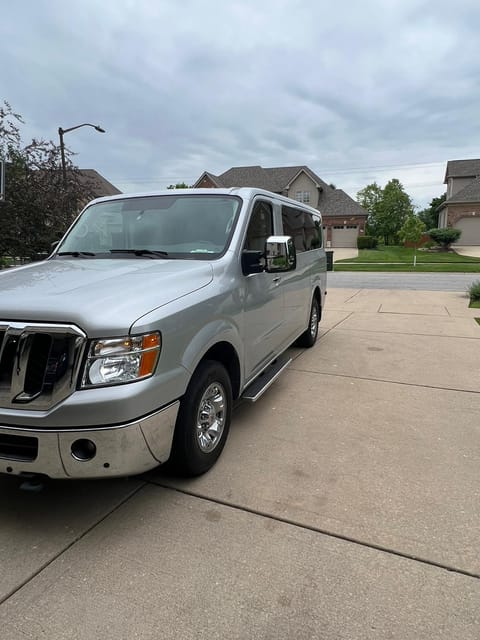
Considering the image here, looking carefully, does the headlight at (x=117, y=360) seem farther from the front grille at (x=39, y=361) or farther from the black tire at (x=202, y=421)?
the black tire at (x=202, y=421)

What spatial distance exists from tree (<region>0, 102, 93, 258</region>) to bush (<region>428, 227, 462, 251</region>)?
1374 inches

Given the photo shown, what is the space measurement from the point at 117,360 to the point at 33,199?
1094 centimetres

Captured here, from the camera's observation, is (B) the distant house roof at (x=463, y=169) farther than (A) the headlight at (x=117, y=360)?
Yes

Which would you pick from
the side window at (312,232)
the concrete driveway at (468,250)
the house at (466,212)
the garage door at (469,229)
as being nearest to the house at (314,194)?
the house at (466,212)

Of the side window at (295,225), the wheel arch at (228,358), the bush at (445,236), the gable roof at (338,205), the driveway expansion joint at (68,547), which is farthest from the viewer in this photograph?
the gable roof at (338,205)

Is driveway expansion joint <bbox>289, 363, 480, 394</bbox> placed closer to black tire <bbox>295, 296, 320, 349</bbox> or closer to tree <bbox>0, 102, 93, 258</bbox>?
black tire <bbox>295, 296, 320, 349</bbox>

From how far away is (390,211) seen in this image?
64.2 m

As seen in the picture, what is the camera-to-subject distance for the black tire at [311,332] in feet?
22.1

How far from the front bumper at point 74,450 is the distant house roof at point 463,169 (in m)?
54.4

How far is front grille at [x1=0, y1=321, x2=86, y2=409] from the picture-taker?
2.29 metres

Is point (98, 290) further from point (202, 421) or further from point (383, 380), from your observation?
point (383, 380)

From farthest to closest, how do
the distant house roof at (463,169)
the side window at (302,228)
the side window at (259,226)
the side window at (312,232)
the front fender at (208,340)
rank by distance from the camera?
the distant house roof at (463,169)
the side window at (312,232)
the side window at (302,228)
the side window at (259,226)
the front fender at (208,340)

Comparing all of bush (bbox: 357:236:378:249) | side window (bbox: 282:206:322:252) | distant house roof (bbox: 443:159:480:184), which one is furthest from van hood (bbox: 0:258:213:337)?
distant house roof (bbox: 443:159:480:184)

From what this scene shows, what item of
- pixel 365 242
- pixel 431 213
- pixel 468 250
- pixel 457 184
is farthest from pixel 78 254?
pixel 431 213
